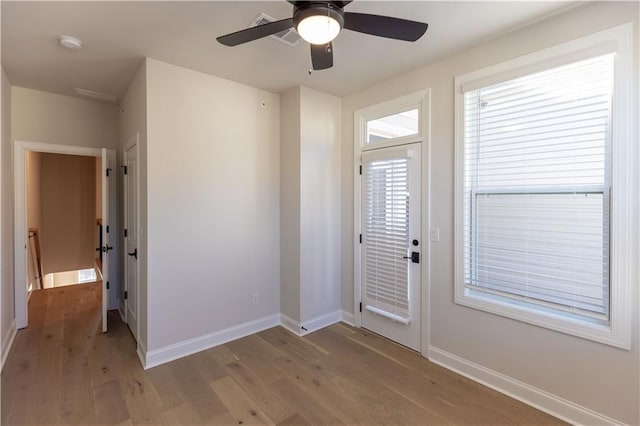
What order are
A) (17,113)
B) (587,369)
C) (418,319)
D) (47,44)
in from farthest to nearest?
1. (17,113)
2. (418,319)
3. (47,44)
4. (587,369)

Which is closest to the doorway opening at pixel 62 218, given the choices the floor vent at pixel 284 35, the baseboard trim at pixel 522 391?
the floor vent at pixel 284 35

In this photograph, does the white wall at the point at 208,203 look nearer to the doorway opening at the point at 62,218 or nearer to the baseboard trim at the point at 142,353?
the baseboard trim at the point at 142,353

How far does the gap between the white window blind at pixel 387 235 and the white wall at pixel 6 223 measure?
354cm

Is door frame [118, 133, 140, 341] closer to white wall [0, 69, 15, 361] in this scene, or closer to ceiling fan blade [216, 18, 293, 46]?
white wall [0, 69, 15, 361]

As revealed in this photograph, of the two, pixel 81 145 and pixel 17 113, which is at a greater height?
pixel 17 113

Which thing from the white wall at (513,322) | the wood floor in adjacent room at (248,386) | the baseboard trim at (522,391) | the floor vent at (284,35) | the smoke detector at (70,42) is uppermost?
the floor vent at (284,35)

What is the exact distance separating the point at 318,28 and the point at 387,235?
7.17ft

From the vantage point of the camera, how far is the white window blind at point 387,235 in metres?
3.08

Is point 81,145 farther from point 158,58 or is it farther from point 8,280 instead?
point 158,58

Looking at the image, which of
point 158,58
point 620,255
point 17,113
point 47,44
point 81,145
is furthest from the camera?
point 81,145

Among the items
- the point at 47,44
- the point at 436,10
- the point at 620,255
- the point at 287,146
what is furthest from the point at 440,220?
the point at 47,44

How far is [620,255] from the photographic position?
1.85 meters

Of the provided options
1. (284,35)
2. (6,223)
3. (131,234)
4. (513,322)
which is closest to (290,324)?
(131,234)

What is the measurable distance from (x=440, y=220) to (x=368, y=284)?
1.15 m
